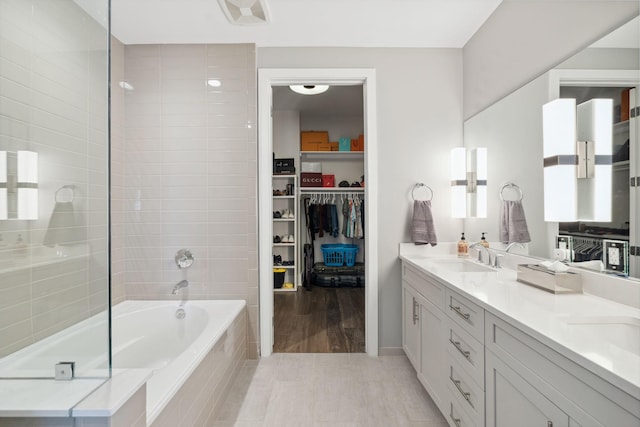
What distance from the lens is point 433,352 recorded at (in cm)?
185

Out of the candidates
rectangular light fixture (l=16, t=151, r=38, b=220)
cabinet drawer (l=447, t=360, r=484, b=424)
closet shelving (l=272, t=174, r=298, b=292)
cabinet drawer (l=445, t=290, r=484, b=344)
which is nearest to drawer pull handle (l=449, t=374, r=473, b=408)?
cabinet drawer (l=447, t=360, r=484, b=424)

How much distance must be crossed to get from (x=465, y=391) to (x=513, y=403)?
0.39 metres

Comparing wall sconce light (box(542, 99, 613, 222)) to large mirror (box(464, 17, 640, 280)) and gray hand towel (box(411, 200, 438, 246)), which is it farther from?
gray hand towel (box(411, 200, 438, 246))

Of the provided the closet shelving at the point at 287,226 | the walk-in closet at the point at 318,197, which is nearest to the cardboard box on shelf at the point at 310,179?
the walk-in closet at the point at 318,197

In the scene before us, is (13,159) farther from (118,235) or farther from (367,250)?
(367,250)

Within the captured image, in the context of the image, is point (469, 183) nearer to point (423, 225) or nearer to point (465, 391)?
point (423, 225)

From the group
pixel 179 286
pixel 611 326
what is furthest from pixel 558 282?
pixel 179 286

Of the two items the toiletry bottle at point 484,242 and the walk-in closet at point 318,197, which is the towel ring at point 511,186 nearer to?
the toiletry bottle at point 484,242

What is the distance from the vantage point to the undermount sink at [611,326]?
3.34 feet

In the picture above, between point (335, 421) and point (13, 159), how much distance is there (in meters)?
1.88

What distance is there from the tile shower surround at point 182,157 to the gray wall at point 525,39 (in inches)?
68.6

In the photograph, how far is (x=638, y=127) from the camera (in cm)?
115

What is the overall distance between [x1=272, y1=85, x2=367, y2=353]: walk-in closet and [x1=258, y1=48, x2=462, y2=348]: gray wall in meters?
1.54

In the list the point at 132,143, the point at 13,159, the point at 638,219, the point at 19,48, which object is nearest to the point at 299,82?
the point at 132,143
